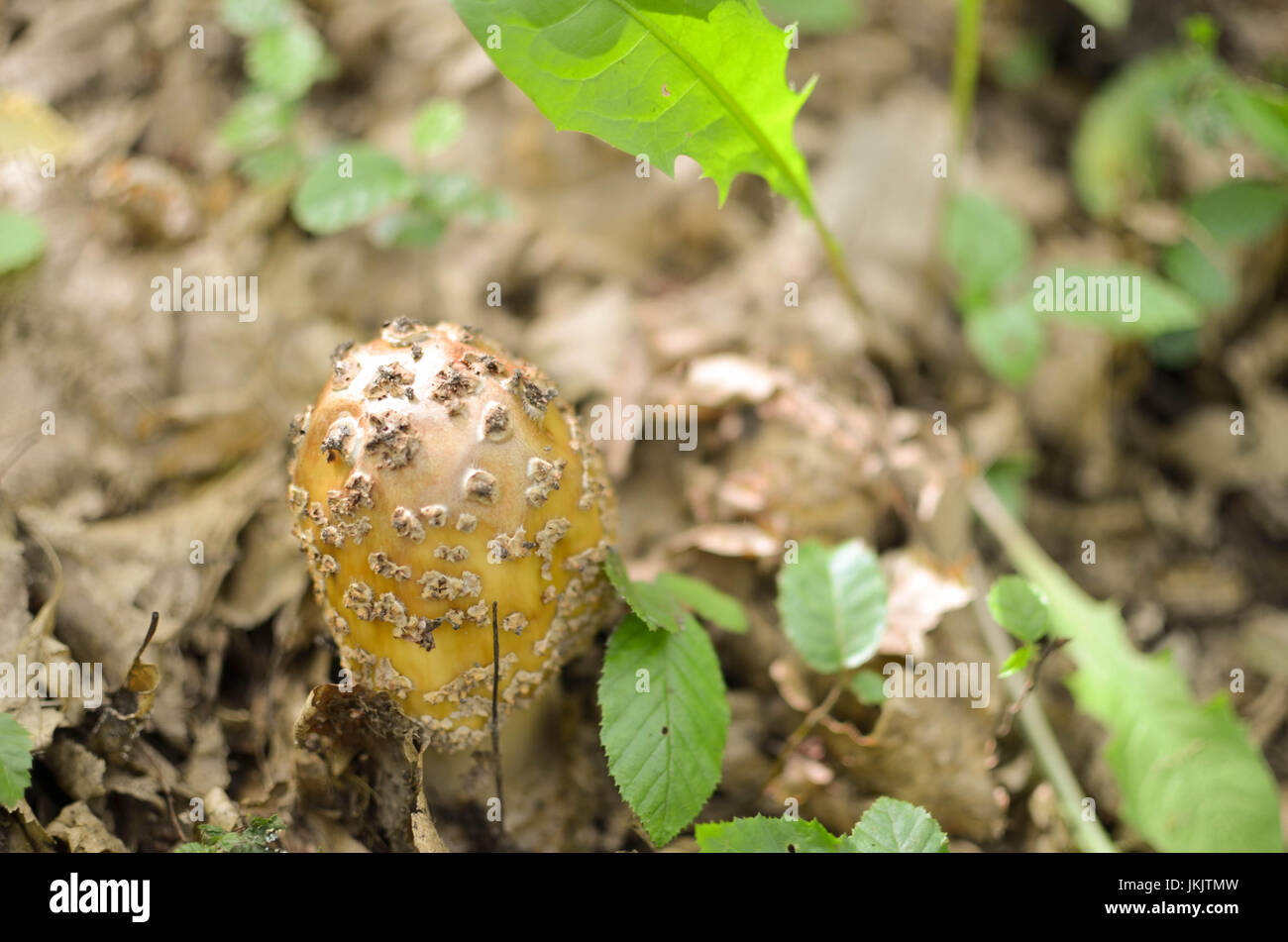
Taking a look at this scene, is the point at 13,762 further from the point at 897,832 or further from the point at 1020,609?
the point at 1020,609

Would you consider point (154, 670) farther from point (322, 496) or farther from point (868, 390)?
point (868, 390)

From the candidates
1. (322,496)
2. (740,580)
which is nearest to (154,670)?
(322,496)

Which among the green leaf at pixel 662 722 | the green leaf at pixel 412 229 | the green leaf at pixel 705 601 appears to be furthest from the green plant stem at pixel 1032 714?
the green leaf at pixel 412 229

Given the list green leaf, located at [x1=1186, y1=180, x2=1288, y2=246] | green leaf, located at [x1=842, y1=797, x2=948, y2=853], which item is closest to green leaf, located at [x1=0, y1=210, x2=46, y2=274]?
green leaf, located at [x1=842, y1=797, x2=948, y2=853]

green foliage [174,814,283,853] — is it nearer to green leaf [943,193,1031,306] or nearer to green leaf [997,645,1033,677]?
green leaf [997,645,1033,677]

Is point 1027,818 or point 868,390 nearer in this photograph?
point 1027,818

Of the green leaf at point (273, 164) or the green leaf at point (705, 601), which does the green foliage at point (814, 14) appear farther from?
the green leaf at point (705, 601)

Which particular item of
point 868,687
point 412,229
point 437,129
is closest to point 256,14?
point 437,129
